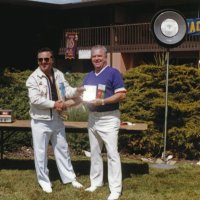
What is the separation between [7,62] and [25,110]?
1760 cm

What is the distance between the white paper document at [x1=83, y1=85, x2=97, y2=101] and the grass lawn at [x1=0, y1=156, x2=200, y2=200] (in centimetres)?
118

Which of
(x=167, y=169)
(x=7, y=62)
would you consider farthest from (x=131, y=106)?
(x=7, y=62)

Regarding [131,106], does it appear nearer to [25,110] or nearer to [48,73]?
[25,110]

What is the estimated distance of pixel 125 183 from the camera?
7062 mm

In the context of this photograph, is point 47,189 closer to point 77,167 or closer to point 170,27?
point 77,167

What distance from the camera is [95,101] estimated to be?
6.05 m

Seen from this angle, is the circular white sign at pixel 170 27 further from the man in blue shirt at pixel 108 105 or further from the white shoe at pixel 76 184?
the white shoe at pixel 76 184

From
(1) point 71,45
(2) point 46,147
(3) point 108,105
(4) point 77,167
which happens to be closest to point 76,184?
(2) point 46,147

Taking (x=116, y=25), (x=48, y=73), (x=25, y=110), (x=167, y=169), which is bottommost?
(x=167, y=169)

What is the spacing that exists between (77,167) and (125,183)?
1292mm

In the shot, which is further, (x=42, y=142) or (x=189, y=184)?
(x=189, y=184)

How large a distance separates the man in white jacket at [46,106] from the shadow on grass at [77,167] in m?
0.79

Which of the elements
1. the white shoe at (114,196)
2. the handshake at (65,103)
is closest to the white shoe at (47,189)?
the white shoe at (114,196)

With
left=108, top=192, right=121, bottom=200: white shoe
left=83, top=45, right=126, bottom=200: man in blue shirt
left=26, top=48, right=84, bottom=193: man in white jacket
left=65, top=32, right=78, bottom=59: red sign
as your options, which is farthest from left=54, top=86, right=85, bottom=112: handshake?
left=65, top=32, right=78, bottom=59: red sign
